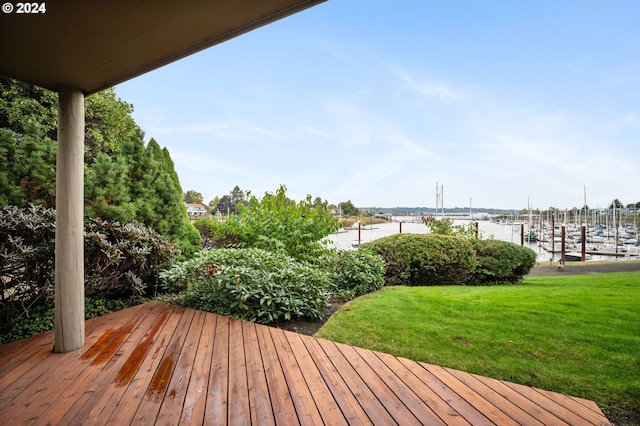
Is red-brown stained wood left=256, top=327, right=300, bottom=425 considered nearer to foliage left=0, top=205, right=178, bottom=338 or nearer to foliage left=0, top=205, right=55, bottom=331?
foliage left=0, top=205, right=178, bottom=338

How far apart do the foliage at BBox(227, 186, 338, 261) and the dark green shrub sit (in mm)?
499

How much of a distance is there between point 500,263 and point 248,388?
21.3ft

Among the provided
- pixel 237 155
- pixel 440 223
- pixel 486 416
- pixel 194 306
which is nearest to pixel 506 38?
pixel 440 223

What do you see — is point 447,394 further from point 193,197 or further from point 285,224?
point 193,197

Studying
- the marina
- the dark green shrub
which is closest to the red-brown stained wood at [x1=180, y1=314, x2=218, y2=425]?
the dark green shrub

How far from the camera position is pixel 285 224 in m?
5.10

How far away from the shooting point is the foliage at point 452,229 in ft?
25.1

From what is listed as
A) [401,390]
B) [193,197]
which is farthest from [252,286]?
[193,197]

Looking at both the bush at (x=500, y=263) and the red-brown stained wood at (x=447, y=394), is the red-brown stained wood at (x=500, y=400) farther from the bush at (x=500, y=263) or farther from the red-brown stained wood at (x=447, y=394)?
the bush at (x=500, y=263)

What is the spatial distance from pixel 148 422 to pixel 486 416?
183cm

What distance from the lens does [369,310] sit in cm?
341

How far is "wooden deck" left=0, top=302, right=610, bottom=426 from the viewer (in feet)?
5.03

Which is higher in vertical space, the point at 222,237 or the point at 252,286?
the point at 222,237

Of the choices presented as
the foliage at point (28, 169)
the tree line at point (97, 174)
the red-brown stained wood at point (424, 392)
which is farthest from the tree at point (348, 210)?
the red-brown stained wood at point (424, 392)
